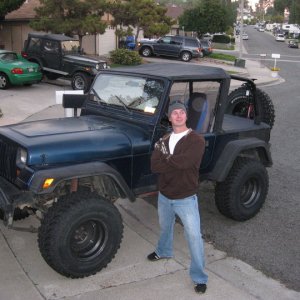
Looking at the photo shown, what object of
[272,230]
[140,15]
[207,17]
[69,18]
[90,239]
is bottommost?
[272,230]

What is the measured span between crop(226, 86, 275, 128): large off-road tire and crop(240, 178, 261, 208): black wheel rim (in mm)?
1242

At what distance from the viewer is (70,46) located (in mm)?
17375

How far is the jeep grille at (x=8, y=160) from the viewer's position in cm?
410

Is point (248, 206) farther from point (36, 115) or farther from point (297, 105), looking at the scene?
point (297, 105)

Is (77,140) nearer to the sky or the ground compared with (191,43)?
nearer to the sky

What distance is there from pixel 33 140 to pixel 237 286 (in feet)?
7.48

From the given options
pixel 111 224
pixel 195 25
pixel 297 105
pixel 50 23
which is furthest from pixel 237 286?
pixel 195 25

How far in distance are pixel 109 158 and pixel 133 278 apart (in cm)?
114

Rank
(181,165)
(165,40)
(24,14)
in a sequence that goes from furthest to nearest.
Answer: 1. (165,40)
2. (24,14)
3. (181,165)

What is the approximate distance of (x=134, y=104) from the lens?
4.70m

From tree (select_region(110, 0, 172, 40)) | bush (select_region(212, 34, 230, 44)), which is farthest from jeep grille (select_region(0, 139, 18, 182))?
bush (select_region(212, 34, 230, 44))

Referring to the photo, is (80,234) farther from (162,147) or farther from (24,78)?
(24,78)

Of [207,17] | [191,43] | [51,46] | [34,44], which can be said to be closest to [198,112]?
[51,46]

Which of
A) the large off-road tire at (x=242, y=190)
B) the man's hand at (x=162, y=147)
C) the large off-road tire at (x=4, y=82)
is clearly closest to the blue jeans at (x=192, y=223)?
the man's hand at (x=162, y=147)
